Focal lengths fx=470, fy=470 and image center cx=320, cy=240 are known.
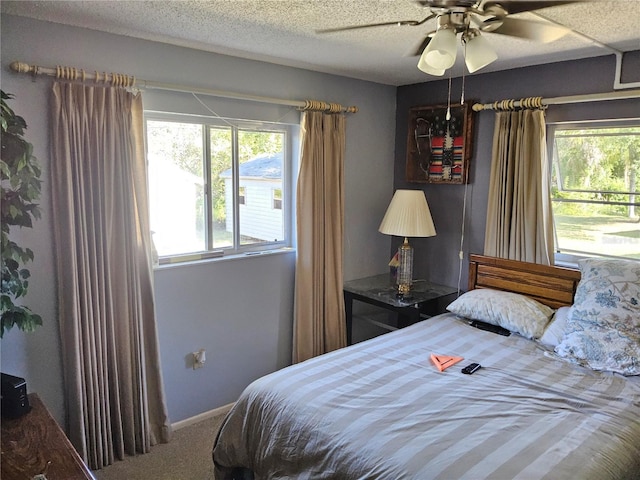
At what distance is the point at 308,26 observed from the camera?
2215 mm

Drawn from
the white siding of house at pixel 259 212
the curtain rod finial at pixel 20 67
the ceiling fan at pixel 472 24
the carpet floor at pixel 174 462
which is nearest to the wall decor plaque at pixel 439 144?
the white siding of house at pixel 259 212

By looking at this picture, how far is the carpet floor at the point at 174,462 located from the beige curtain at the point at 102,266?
55mm

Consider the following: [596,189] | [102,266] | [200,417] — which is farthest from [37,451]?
[596,189]

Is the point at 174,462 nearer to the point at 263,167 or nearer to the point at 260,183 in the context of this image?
the point at 260,183

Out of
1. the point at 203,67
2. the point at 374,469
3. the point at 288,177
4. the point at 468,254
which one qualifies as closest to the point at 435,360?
the point at 374,469

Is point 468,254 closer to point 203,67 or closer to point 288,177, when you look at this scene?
point 288,177

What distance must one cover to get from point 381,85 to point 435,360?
7.42 feet

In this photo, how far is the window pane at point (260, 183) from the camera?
10.2 ft

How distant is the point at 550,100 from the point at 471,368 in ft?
5.65

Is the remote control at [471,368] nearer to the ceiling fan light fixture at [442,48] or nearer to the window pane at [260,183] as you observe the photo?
the ceiling fan light fixture at [442,48]

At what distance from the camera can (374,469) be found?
5.17ft

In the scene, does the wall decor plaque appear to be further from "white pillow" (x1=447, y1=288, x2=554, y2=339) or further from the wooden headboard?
"white pillow" (x1=447, y1=288, x2=554, y2=339)

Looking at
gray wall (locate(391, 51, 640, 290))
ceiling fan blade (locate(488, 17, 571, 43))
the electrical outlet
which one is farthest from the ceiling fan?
the electrical outlet

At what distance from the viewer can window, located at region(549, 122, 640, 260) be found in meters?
2.76
